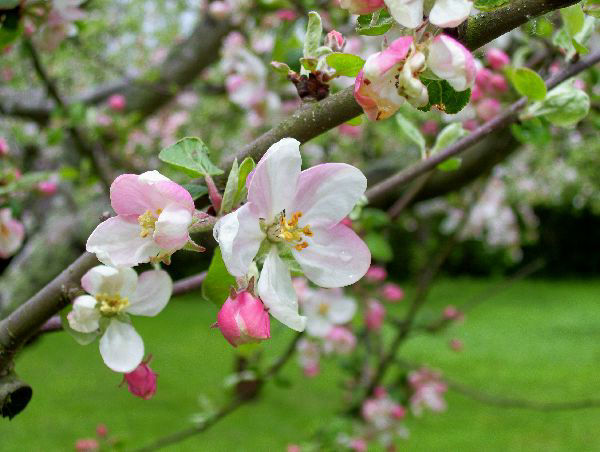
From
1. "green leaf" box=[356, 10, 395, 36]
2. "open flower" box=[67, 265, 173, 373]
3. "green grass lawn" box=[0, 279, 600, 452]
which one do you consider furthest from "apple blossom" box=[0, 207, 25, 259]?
"green grass lawn" box=[0, 279, 600, 452]

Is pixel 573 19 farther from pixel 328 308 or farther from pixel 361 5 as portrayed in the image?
pixel 328 308

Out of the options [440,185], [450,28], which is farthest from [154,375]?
[440,185]

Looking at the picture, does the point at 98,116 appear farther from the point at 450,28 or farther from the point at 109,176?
the point at 450,28

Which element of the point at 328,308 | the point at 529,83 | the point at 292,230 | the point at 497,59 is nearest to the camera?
the point at 292,230

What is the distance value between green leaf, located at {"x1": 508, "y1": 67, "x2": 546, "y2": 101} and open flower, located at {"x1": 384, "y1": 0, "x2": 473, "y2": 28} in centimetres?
35

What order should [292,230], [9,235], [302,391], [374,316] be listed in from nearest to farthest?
1. [292,230]
2. [9,235]
3. [374,316]
4. [302,391]

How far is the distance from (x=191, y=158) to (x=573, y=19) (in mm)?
446

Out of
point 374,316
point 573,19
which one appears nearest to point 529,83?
point 573,19

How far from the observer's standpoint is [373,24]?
51 cm

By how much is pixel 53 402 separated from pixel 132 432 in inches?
40.4

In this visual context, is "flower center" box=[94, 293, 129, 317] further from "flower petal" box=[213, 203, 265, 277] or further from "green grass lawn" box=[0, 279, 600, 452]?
"green grass lawn" box=[0, 279, 600, 452]

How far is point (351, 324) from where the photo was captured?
10.8 ft

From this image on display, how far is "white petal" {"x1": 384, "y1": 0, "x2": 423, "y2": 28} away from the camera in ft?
1.49

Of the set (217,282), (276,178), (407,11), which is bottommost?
(217,282)
